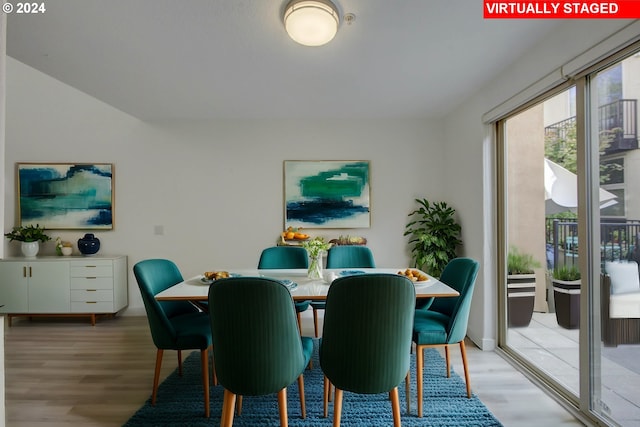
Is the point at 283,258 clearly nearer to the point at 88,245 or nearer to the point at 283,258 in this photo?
the point at 283,258

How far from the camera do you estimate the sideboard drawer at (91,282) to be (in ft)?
12.7

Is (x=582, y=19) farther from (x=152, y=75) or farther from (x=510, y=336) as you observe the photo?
(x=152, y=75)

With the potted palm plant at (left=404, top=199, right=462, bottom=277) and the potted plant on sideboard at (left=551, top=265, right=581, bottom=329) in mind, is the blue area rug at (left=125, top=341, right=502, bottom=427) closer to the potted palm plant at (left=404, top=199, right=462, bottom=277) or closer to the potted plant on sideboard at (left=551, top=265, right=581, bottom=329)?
the potted plant on sideboard at (left=551, top=265, right=581, bottom=329)

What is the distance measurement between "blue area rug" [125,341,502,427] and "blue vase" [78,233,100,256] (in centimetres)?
233

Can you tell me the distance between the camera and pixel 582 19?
1.95 meters

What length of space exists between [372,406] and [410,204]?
2.59 m

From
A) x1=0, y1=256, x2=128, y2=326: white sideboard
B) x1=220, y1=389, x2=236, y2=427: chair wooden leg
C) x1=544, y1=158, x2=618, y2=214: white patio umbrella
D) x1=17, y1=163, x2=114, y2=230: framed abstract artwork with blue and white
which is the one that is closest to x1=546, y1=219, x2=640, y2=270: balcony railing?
x1=544, y1=158, x2=618, y2=214: white patio umbrella

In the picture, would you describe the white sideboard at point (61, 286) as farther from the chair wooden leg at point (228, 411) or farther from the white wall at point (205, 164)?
the chair wooden leg at point (228, 411)

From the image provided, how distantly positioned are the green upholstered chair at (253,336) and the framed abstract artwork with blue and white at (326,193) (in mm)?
2624

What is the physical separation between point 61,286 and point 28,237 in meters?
0.72

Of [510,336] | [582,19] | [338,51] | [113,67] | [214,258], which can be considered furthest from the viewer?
[214,258]

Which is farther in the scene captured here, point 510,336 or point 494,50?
point 510,336

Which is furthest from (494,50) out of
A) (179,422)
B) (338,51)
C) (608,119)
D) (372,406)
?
(179,422)

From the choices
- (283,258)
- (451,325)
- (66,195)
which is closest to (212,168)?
(283,258)
